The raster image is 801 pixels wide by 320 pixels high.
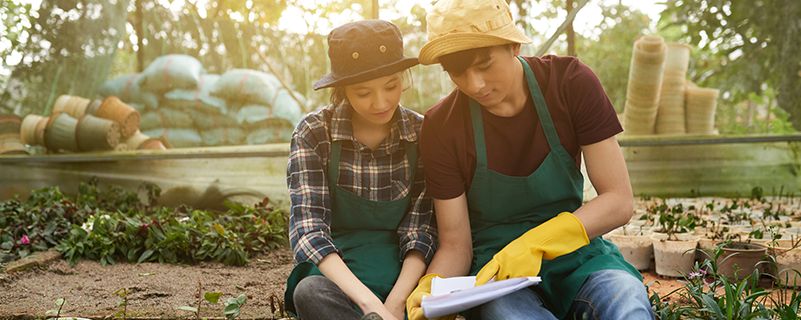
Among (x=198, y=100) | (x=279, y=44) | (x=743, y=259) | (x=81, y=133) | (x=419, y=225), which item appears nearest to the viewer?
(x=419, y=225)

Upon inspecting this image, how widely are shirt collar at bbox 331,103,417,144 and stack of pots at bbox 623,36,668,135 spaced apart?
3.07 m

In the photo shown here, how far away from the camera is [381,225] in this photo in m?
A: 1.59

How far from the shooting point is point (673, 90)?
13.8ft

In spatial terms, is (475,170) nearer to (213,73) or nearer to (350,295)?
(350,295)

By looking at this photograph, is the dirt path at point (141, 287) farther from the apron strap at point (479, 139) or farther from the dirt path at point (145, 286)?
the apron strap at point (479, 139)

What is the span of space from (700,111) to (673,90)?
0.89 ft

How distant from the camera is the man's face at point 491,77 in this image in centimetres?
133

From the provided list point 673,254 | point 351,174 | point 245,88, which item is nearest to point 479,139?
point 351,174

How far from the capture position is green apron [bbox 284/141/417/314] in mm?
1479

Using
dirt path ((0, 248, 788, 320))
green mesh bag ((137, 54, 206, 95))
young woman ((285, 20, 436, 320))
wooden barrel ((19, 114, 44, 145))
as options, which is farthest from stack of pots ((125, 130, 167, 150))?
young woman ((285, 20, 436, 320))

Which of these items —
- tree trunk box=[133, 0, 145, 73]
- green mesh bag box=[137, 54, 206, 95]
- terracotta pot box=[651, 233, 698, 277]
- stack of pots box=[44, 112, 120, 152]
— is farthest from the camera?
tree trunk box=[133, 0, 145, 73]

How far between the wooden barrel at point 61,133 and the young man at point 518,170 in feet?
13.0

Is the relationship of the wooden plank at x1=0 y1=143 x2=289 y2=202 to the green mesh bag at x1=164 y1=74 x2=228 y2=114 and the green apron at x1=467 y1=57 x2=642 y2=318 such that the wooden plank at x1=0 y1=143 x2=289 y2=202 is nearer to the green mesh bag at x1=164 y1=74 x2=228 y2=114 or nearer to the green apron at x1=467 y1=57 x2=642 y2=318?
the green mesh bag at x1=164 y1=74 x2=228 y2=114

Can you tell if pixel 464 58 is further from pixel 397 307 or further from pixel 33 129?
pixel 33 129
